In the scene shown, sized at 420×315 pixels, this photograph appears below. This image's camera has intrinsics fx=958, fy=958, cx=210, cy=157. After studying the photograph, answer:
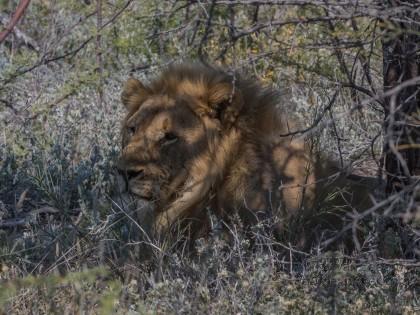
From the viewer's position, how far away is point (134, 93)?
4.84 meters

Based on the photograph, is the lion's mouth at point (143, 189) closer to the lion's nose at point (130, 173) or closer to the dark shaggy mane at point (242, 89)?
the lion's nose at point (130, 173)

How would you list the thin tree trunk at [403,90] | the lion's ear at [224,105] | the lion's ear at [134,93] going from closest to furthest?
1. the thin tree trunk at [403,90]
2. the lion's ear at [224,105]
3. the lion's ear at [134,93]

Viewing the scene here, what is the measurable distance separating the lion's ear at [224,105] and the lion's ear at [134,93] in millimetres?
411

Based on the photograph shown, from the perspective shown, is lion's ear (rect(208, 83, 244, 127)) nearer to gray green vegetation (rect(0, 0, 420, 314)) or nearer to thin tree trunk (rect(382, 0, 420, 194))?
gray green vegetation (rect(0, 0, 420, 314))

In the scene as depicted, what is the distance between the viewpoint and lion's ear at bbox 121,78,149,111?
481 cm

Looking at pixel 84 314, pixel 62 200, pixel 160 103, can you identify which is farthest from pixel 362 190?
pixel 84 314

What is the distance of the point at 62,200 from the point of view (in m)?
4.91

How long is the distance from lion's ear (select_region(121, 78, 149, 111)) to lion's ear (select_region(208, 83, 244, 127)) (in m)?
0.41

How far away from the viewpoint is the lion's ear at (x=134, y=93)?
4.81 m

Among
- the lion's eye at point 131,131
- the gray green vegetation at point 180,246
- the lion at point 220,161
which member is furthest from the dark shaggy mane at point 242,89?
the lion's eye at point 131,131

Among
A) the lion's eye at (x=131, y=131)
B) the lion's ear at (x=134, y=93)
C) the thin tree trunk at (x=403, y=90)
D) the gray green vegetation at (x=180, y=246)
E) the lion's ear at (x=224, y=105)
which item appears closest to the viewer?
the gray green vegetation at (x=180, y=246)

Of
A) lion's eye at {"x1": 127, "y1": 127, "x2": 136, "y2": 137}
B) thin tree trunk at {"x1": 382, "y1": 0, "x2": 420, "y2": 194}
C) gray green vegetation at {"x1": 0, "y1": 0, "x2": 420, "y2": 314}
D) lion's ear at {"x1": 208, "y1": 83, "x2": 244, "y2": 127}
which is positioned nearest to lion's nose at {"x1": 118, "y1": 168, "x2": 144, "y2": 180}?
gray green vegetation at {"x1": 0, "y1": 0, "x2": 420, "y2": 314}

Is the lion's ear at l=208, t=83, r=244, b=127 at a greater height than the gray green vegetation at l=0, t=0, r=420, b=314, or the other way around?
the lion's ear at l=208, t=83, r=244, b=127

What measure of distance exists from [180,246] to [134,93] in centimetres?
88
